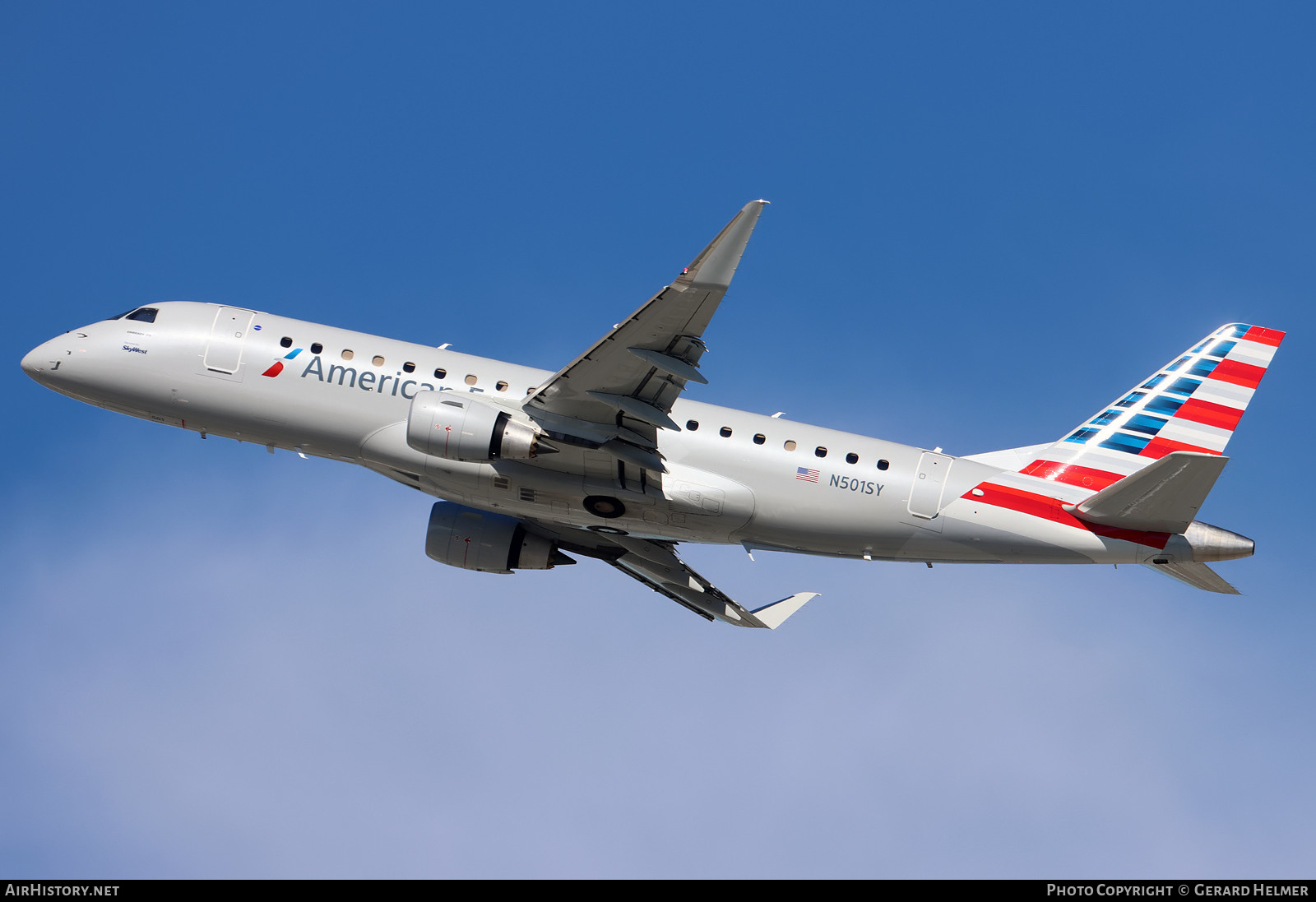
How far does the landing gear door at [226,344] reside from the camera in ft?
109

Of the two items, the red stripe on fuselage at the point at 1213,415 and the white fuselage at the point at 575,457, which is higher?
the red stripe on fuselage at the point at 1213,415

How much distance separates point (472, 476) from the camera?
31.2 meters

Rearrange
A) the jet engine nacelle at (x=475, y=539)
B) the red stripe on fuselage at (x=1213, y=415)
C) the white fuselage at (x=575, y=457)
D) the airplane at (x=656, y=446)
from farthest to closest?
the jet engine nacelle at (x=475, y=539) < the red stripe on fuselage at (x=1213, y=415) < the white fuselage at (x=575, y=457) < the airplane at (x=656, y=446)

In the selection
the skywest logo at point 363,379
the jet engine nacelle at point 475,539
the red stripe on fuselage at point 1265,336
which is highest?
the red stripe on fuselage at point 1265,336

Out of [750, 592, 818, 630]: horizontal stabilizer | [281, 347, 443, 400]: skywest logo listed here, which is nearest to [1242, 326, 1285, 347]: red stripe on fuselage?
[750, 592, 818, 630]: horizontal stabilizer

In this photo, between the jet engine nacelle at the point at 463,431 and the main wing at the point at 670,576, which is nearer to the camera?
the jet engine nacelle at the point at 463,431

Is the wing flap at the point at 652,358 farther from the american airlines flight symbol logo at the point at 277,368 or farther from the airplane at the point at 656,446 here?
the american airlines flight symbol logo at the point at 277,368

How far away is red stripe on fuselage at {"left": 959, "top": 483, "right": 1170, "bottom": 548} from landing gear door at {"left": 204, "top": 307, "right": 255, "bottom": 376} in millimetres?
19736

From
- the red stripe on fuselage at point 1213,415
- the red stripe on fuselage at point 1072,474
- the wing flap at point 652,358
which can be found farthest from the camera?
the red stripe on fuselage at point 1213,415

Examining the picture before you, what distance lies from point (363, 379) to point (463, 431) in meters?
4.31

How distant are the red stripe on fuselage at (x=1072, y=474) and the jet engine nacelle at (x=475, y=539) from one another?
47.7ft

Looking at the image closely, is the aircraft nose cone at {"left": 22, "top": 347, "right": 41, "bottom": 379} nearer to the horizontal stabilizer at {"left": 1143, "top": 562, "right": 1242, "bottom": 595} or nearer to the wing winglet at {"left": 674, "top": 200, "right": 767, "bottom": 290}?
the wing winglet at {"left": 674, "top": 200, "right": 767, "bottom": 290}

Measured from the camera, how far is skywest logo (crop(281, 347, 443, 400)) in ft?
106

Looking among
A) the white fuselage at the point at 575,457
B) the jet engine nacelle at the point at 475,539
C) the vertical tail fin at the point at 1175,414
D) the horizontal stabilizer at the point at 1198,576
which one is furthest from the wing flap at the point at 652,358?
the horizontal stabilizer at the point at 1198,576
